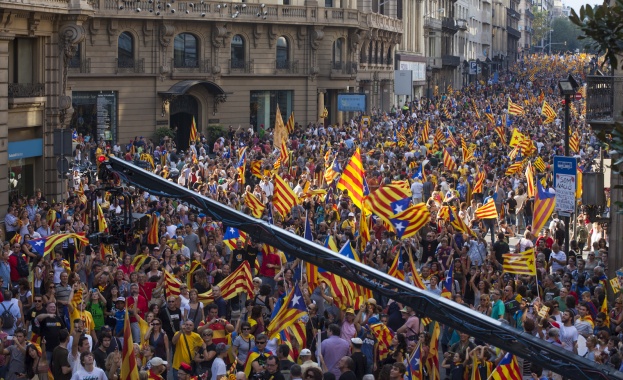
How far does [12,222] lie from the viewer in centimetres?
2389

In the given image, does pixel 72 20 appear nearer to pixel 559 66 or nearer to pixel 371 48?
pixel 371 48

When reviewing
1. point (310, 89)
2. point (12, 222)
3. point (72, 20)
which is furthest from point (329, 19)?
point (12, 222)

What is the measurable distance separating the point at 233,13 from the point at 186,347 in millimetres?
40290

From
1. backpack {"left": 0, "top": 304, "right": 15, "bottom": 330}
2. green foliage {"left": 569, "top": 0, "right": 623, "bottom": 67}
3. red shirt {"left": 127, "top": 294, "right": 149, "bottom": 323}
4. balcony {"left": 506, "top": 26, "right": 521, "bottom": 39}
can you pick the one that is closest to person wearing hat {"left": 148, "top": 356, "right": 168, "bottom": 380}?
red shirt {"left": 127, "top": 294, "right": 149, "bottom": 323}

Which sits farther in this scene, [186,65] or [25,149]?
[186,65]

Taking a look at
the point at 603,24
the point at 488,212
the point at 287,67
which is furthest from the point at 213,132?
the point at 603,24

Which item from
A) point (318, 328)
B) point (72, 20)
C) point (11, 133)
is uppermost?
point (72, 20)

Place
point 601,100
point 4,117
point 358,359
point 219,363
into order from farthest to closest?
point 4,117
point 601,100
point 358,359
point 219,363

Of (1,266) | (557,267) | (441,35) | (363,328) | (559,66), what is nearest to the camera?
(363,328)

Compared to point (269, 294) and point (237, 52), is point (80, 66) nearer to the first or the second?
point (237, 52)

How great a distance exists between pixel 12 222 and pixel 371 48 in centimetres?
4640

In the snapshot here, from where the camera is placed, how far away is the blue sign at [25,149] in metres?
30.2

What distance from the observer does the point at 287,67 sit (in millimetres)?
57719

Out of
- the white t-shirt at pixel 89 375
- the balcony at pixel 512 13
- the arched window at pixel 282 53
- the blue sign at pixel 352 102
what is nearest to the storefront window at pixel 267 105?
the arched window at pixel 282 53
